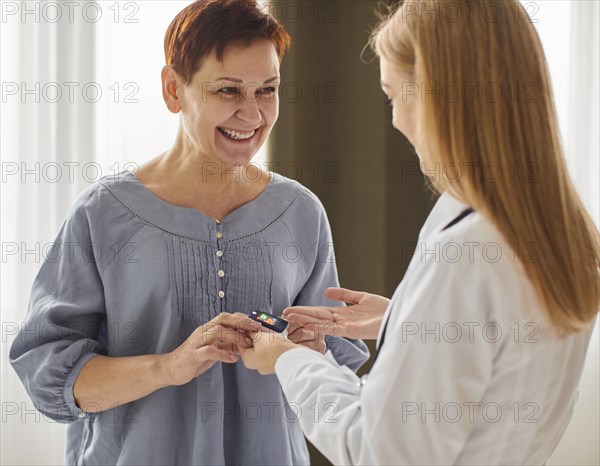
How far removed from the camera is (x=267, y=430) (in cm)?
147

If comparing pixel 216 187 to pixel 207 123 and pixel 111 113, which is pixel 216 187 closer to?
pixel 207 123

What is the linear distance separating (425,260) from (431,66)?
26 centimetres

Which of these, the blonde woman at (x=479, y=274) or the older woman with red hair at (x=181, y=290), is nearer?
the blonde woman at (x=479, y=274)

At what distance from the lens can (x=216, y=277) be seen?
1.44 meters

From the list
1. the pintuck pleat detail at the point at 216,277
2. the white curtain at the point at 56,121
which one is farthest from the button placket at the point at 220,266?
the white curtain at the point at 56,121

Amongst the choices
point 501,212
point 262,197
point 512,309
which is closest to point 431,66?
point 501,212

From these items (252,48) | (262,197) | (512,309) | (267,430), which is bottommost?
(267,430)

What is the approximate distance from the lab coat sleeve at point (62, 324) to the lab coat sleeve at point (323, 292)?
44 centimetres

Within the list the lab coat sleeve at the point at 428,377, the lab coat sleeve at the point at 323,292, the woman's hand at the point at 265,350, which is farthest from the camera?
the lab coat sleeve at the point at 323,292

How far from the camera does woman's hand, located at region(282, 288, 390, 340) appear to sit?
141 cm

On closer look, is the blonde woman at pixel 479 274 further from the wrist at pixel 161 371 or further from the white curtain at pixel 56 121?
the white curtain at pixel 56 121

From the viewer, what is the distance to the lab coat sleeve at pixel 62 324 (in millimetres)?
1382

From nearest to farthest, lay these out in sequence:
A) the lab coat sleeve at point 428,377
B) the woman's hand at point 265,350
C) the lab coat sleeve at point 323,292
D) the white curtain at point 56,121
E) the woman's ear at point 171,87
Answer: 1. the lab coat sleeve at point 428,377
2. the woman's hand at point 265,350
3. the woman's ear at point 171,87
4. the lab coat sleeve at point 323,292
5. the white curtain at point 56,121

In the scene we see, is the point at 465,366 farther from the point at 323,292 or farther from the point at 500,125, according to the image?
the point at 323,292
